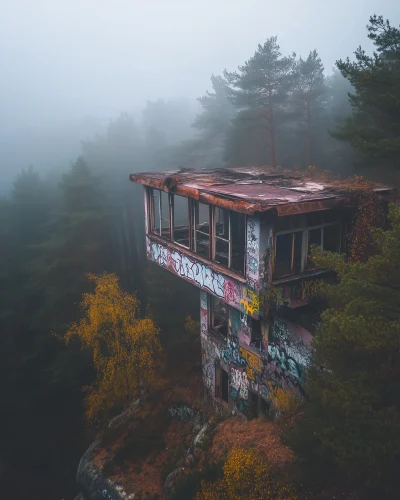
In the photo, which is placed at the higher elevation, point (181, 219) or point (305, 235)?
point (305, 235)

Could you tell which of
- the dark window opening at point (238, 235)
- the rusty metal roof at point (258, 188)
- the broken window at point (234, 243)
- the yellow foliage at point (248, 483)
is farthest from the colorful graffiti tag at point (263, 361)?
the rusty metal roof at point (258, 188)

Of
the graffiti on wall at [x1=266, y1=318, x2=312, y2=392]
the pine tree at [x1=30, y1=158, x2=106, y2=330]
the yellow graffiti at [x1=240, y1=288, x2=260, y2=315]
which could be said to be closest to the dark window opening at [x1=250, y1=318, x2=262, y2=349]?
the graffiti on wall at [x1=266, y1=318, x2=312, y2=392]

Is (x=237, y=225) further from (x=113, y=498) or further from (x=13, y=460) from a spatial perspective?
(x=13, y=460)

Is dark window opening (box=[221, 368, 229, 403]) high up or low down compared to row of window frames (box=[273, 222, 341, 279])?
down

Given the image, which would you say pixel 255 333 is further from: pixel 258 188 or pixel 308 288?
pixel 258 188

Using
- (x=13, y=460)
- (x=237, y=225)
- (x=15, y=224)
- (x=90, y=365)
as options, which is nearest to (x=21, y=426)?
(x=13, y=460)

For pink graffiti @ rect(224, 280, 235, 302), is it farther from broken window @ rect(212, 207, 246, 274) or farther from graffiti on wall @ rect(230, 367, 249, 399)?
graffiti on wall @ rect(230, 367, 249, 399)

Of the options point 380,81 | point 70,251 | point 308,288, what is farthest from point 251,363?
point 70,251
